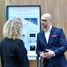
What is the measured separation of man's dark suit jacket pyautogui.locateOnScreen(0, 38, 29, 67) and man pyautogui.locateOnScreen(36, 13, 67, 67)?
55 centimetres

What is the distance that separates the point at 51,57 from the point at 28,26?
139 centimetres

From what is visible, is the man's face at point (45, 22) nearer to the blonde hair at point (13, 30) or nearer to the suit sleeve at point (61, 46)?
the suit sleeve at point (61, 46)

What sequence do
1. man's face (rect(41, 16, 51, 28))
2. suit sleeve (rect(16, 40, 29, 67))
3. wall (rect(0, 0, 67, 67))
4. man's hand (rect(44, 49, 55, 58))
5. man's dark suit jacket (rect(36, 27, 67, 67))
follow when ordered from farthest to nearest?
1. wall (rect(0, 0, 67, 67))
2. man's face (rect(41, 16, 51, 28))
3. man's dark suit jacket (rect(36, 27, 67, 67))
4. man's hand (rect(44, 49, 55, 58))
5. suit sleeve (rect(16, 40, 29, 67))

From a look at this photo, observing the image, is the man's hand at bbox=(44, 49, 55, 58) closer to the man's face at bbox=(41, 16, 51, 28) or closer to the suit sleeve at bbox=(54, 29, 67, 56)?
the suit sleeve at bbox=(54, 29, 67, 56)

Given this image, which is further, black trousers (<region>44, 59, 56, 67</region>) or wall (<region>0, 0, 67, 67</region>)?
wall (<region>0, 0, 67, 67</region>)

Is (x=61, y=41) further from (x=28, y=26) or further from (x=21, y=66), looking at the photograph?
(x=28, y=26)

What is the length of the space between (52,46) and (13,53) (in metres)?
0.80

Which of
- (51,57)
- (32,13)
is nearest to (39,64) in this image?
(51,57)

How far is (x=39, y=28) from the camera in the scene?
14.8ft

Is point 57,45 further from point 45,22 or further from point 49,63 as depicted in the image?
point 45,22

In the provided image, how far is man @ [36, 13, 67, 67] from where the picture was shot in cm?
325

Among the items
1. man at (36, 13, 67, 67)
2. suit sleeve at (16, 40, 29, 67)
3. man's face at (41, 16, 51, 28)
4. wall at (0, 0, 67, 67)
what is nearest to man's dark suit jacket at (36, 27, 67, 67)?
man at (36, 13, 67, 67)

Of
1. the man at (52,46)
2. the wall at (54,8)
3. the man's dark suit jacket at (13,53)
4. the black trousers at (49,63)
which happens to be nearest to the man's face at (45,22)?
the man at (52,46)

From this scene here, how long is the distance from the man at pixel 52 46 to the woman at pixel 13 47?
561 millimetres
